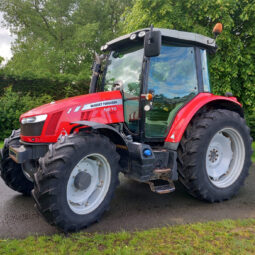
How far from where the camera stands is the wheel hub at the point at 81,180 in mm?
2859

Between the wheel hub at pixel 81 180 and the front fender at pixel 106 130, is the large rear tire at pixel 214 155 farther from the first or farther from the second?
the wheel hub at pixel 81 180

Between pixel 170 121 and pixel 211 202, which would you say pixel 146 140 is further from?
pixel 211 202

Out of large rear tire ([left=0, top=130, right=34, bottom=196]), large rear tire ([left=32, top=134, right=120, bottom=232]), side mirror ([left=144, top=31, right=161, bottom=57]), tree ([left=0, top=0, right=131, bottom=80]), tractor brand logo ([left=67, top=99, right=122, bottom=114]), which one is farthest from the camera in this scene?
tree ([left=0, top=0, right=131, bottom=80])

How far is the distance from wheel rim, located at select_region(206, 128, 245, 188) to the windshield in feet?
4.76

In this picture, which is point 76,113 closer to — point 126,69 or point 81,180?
point 81,180

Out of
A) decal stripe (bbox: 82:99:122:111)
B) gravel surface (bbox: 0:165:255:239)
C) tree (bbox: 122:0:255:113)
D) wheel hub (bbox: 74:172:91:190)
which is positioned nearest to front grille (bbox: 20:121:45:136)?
decal stripe (bbox: 82:99:122:111)

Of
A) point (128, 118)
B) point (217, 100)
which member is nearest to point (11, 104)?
point (128, 118)

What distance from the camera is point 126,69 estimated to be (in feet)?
12.1

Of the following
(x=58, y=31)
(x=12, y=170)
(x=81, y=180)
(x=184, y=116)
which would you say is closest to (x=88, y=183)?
(x=81, y=180)

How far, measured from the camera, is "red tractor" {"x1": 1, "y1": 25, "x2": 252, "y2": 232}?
8.98 feet

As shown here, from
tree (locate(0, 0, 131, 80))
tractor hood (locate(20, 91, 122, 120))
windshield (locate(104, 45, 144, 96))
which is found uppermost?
tree (locate(0, 0, 131, 80))

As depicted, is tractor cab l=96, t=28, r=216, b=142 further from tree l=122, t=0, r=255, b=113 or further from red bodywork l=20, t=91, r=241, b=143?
tree l=122, t=0, r=255, b=113

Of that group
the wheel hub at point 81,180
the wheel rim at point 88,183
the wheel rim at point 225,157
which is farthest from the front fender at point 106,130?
the wheel rim at point 225,157

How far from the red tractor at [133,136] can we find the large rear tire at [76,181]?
0.01m
